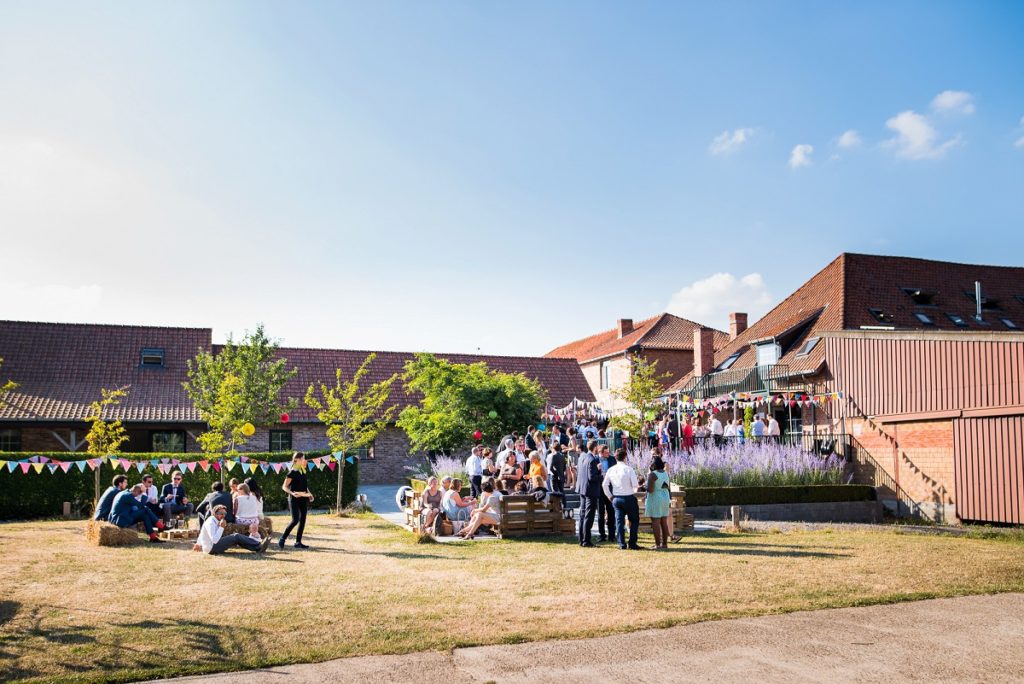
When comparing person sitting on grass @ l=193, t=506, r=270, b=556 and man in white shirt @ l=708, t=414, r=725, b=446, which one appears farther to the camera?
man in white shirt @ l=708, t=414, r=725, b=446

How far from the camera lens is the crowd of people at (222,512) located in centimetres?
1270

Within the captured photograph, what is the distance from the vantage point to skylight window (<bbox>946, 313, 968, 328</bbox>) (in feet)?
98.7

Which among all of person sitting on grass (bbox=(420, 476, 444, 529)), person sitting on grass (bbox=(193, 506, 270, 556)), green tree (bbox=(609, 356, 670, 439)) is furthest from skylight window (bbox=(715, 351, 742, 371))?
person sitting on grass (bbox=(193, 506, 270, 556))

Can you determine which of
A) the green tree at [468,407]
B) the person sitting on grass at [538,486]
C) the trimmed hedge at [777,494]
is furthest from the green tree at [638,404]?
the person sitting on grass at [538,486]

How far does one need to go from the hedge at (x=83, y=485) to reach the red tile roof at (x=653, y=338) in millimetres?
22144

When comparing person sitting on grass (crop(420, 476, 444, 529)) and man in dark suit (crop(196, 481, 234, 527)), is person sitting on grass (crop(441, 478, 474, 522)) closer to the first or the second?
person sitting on grass (crop(420, 476, 444, 529))

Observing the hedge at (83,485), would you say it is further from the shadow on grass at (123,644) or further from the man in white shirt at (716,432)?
the shadow on grass at (123,644)

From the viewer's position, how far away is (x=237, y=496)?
13.3 metres

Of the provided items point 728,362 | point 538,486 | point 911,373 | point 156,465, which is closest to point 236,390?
point 156,465

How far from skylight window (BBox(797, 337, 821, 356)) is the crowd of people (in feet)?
64.4

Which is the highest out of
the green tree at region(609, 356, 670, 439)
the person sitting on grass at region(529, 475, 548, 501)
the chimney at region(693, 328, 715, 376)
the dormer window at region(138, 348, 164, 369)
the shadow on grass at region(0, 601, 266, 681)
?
the chimney at region(693, 328, 715, 376)

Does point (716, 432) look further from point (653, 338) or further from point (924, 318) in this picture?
point (653, 338)

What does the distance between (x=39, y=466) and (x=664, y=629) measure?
59.4 ft

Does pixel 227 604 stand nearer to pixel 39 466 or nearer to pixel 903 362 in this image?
pixel 39 466
